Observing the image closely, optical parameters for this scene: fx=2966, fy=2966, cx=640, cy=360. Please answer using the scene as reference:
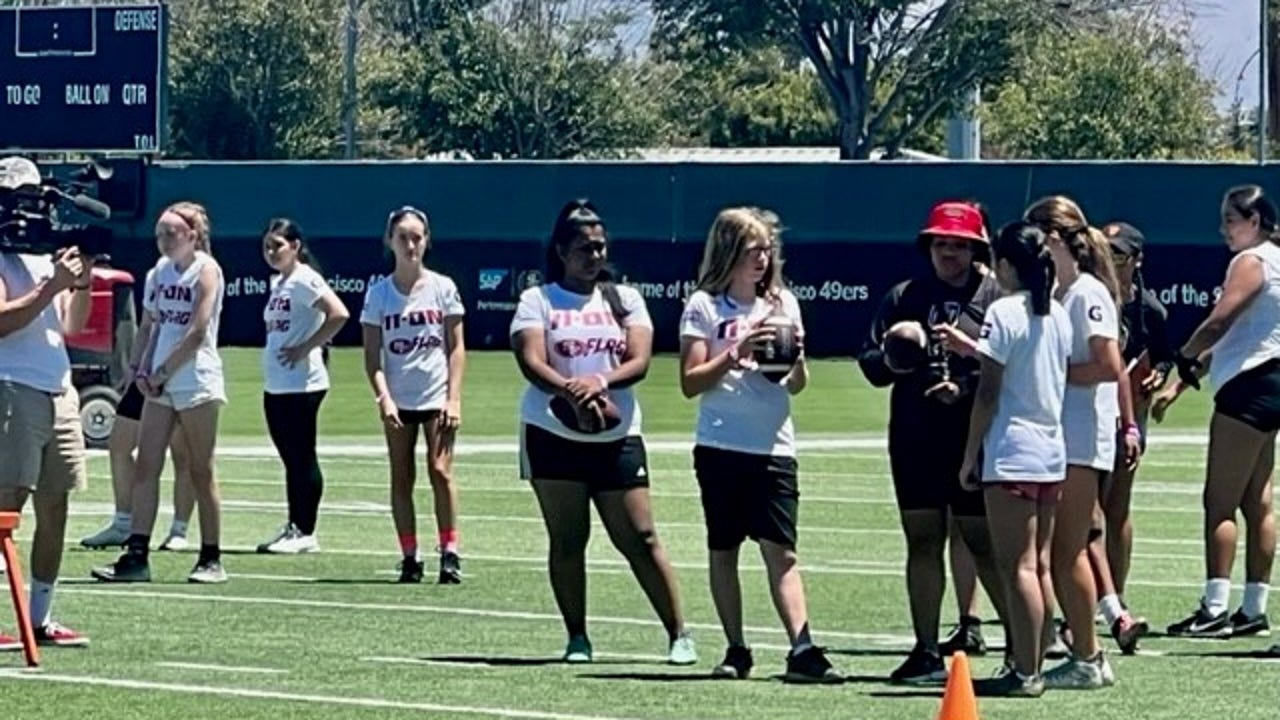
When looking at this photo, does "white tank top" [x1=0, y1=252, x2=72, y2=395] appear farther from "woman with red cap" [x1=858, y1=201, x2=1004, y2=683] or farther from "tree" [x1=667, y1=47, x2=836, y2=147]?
"tree" [x1=667, y1=47, x2=836, y2=147]

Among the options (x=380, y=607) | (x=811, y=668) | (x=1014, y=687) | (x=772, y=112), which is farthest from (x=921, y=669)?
(x=772, y=112)

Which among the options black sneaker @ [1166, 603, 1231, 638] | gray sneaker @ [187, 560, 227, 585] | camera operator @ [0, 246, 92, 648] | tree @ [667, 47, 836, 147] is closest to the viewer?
camera operator @ [0, 246, 92, 648]

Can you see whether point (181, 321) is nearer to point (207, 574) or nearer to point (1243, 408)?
point (207, 574)

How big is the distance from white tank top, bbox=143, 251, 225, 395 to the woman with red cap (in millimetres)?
4960

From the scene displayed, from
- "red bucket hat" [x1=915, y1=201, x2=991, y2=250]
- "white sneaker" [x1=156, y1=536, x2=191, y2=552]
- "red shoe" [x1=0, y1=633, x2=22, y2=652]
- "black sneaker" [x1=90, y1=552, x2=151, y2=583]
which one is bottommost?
"white sneaker" [x1=156, y1=536, x2=191, y2=552]

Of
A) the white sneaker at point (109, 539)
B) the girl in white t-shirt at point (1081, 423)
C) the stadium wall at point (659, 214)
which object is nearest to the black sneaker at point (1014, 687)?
the girl in white t-shirt at point (1081, 423)

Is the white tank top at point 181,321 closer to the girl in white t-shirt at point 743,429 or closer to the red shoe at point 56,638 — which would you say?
the red shoe at point 56,638

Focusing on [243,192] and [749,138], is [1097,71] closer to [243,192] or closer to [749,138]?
→ [749,138]

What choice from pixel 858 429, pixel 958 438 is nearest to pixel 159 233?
pixel 958 438

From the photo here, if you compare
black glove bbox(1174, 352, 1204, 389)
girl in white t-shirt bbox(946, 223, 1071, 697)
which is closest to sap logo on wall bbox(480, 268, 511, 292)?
black glove bbox(1174, 352, 1204, 389)

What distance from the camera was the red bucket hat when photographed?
467 inches

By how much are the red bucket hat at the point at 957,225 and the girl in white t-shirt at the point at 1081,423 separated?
0.68 feet

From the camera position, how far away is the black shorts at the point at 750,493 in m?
11.9

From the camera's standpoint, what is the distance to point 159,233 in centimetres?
1608
